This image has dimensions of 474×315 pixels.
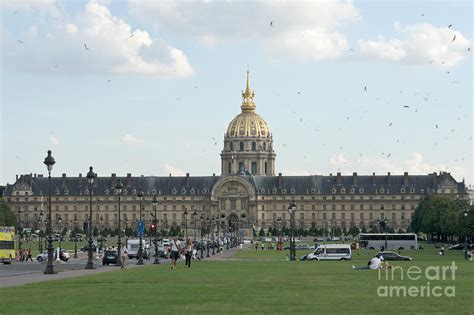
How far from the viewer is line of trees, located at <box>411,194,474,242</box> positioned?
109 metres

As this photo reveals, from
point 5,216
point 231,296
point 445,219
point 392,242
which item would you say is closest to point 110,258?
point 231,296

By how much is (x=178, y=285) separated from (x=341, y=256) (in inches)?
1526

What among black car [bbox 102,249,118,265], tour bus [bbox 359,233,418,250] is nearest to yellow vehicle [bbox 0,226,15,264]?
black car [bbox 102,249,118,265]

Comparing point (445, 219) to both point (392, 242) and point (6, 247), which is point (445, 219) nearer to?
point (392, 242)

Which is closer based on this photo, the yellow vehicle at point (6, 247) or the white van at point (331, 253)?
the white van at point (331, 253)

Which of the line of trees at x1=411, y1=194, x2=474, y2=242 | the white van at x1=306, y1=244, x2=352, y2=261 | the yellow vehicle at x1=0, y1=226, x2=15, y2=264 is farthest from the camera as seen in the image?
the line of trees at x1=411, y1=194, x2=474, y2=242

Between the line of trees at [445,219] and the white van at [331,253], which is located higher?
the line of trees at [445,219]

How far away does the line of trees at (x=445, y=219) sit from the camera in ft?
357

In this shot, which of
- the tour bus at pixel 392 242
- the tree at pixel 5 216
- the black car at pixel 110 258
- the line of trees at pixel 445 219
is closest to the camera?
the black car at pixel 110 258

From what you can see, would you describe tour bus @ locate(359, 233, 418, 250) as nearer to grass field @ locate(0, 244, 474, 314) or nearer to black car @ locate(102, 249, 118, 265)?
black car @ locate(102, 249, 118, 265)

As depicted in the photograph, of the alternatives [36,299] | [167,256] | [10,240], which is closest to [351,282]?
[36,299]

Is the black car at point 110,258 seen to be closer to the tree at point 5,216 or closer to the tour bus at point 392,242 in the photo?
the tour bus at point 392,242

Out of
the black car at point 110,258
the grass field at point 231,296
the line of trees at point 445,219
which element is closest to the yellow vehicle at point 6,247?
the black car at point 110,258

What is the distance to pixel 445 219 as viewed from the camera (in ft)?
436
